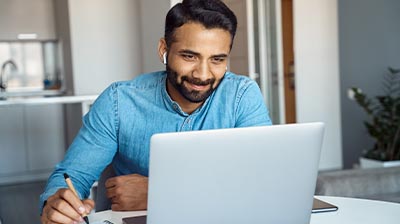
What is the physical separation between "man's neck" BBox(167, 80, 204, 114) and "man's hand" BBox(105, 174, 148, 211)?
0.87 ft

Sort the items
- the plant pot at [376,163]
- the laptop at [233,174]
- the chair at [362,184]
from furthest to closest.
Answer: the plant pot at [376,163] → the chair at [362,184] → the laptop at [233,174]

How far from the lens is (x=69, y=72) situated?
633 cm

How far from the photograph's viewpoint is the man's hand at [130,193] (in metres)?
1.56

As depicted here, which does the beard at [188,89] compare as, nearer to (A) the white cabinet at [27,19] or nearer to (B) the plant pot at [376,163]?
(B) the plant pot at [376,163]

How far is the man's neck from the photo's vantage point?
67.9 inches

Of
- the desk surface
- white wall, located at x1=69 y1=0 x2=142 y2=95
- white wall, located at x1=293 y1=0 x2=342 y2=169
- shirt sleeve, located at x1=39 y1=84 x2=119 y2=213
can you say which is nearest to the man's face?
shirt sleeve, located at x1=39 y1=84 x2=119 y2=213

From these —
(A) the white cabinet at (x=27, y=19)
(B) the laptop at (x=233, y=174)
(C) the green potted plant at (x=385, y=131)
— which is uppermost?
(A) the white cabinet at (x=27, y=19)

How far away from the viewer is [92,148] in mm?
1669

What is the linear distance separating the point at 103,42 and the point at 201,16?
15.0 ft

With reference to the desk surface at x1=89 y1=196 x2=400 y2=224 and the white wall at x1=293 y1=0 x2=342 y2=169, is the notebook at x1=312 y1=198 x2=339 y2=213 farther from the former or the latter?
the white wall at x1=293 y1=0 x2=342 y2=169

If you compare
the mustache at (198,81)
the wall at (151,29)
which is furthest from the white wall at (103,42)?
the mustache at (198,81)

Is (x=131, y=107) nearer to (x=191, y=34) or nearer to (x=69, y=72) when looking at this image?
(x=191, y=34)

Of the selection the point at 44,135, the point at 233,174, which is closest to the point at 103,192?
the point at 233,174

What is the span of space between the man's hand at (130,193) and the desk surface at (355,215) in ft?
0.06
